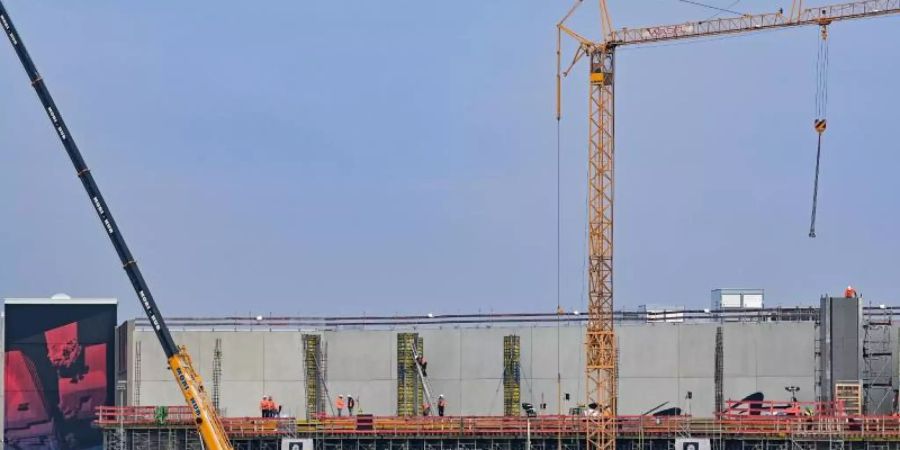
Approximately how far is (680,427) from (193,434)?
2938 cm

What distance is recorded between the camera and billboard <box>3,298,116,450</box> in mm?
132750

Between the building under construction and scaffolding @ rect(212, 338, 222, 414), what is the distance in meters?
0.06

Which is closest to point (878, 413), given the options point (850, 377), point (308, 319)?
point (850, 377)

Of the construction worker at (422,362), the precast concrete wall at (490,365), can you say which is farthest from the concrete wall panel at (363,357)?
the construction worker at (422,362)

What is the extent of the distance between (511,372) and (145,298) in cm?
2506

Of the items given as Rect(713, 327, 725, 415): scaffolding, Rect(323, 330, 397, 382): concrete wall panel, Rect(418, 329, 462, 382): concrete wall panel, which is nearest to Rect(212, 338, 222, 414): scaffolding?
Rect(323, 330, 397, 382): concrete wall panel

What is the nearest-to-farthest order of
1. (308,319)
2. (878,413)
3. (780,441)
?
(780,441) → (878,413) → (308,319)

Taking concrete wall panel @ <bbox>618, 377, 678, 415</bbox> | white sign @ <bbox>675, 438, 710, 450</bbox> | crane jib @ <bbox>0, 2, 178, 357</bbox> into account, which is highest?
crane jib @ <bbox>0, 2, 178, 357</bbox>

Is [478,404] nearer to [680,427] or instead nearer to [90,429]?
[680,427]

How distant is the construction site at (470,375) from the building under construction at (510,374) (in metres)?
0.13

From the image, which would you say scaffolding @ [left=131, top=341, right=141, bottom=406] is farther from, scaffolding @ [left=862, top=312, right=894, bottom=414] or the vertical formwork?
scaffolding @ [left=862, top=312, right=894, bottom=414]

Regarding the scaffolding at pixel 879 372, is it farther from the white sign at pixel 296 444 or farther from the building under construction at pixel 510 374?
the white sign at pixel 296 444

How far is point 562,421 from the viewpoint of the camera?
397ft

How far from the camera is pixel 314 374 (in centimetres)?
13150
